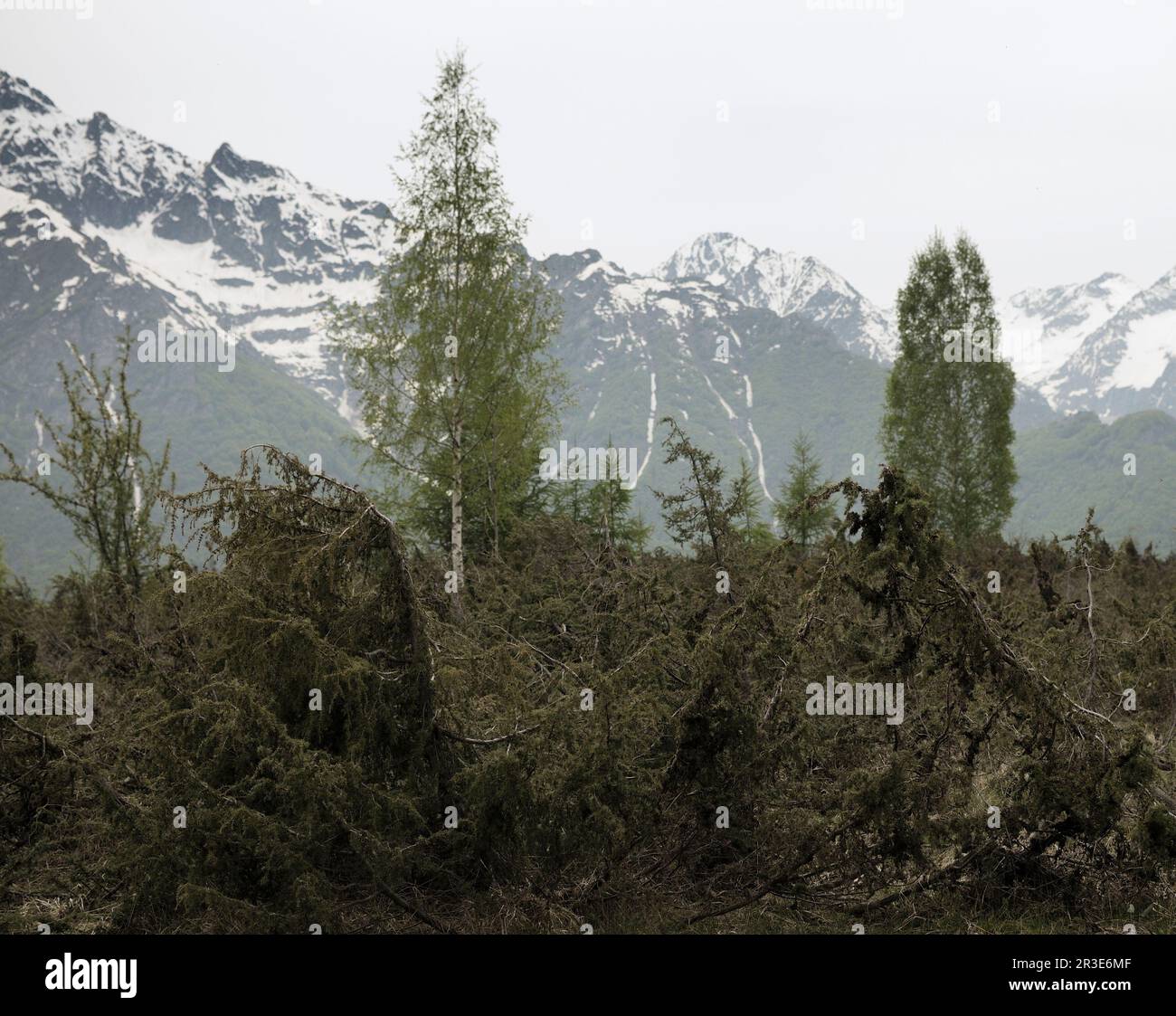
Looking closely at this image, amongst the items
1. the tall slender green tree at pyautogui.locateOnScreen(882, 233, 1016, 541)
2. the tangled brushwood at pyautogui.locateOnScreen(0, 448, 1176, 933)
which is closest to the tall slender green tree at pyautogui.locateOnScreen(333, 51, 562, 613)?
the tangled brushwood at pyautogui.locateOnScreen(0, 448, 1176, 933)

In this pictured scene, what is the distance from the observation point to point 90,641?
12055mm

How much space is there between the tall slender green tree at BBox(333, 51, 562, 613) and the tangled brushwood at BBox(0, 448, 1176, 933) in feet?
44.7

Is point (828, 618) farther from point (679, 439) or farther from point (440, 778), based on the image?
point (679, 439)

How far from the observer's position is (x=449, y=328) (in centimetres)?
2117

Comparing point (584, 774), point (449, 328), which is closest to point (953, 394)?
point (449, 328)

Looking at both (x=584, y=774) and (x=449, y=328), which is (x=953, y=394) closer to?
(x=449, y=328)

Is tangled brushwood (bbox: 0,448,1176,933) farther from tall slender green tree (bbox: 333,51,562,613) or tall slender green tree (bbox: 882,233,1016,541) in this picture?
tall slender green tree (bbox: 882,233,1016,541)

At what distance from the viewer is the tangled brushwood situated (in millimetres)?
6227

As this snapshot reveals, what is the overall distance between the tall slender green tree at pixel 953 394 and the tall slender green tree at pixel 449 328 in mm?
17735
